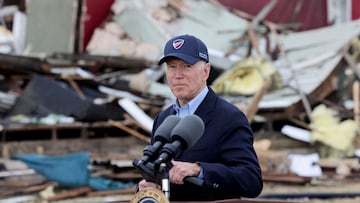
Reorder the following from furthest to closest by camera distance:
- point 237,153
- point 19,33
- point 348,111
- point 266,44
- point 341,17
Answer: point 341,17
point 266,44
point 19,33
point 348,111
point 237,153

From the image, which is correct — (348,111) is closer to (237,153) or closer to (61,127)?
(61,127)

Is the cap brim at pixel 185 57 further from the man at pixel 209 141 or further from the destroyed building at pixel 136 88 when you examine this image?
the destroyed building at pixel 136 88

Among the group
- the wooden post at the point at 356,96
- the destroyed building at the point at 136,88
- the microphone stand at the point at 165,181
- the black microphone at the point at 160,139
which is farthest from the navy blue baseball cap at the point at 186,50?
the wooden post at the point at 356,96

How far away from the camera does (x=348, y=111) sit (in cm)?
1266

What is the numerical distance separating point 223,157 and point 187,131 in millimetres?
486

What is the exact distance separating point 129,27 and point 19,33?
262 centimetres

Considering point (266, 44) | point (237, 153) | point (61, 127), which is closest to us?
point (237, 153)

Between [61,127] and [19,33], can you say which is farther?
[19,33]

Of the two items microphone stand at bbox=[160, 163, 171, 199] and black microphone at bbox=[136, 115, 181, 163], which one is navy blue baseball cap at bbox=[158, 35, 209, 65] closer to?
black microphone at bbox=[136, 115, 181, 163]

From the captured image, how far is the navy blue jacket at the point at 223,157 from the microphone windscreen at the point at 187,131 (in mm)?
283

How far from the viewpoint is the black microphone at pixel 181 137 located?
87.3 inches

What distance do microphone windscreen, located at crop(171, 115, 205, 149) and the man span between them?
0.88 feet

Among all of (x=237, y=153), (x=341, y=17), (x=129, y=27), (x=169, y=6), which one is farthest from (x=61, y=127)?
(x=341, y=17)

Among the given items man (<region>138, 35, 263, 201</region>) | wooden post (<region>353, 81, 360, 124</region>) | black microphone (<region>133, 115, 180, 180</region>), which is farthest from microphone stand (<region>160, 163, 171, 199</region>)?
wooden post (<region>353, 81, 360, 124</region>)
